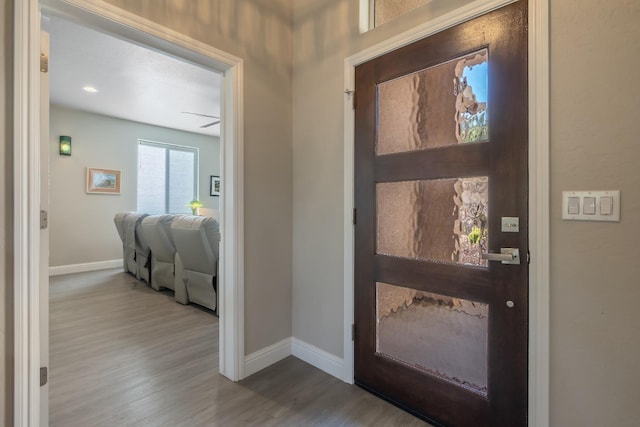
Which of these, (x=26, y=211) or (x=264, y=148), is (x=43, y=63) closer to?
(x=26, y=211)

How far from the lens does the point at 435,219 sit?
5.40 feet

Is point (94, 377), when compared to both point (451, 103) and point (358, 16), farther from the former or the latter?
point (358, 16)

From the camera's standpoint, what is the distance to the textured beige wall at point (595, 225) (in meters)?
1.13

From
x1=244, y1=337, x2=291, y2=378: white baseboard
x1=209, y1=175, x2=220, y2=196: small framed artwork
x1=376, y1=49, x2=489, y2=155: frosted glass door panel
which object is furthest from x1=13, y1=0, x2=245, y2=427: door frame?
x1=209, y1=175, x2=220, y2=196: small framed artwork

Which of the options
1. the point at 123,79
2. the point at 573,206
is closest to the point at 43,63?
the point at 573,206

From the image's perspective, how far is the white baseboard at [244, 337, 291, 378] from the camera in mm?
2113

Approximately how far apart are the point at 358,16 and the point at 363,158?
94 cm

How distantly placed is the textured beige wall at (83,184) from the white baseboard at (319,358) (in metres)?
4.84

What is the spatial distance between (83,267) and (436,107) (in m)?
6.10

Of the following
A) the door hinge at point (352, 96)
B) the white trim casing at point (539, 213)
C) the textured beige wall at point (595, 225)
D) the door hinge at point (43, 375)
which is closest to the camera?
Result: the textured beige wall at point (595, 225)

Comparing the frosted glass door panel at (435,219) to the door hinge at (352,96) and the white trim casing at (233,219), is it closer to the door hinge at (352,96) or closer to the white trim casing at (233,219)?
the door hinge at (352,96)

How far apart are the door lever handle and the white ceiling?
8.55ft

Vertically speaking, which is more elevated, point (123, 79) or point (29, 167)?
point (123, 79)

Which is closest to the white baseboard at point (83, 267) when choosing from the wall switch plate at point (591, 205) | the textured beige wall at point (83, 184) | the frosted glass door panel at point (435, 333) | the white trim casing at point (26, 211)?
the textured beige wall at point (83, 184)
